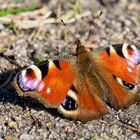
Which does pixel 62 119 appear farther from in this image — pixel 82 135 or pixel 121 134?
pixel 121 134

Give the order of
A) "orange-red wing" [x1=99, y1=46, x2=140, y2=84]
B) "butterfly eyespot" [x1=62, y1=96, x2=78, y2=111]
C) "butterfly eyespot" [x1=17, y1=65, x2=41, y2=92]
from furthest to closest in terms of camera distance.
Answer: "orange-red wing" [x1=99, y1=46, x2=140, y2=84] < "butterfly eyespot" [x1=62, y1=96, x2=78, y2=111] < "butterfly eyespot" [x1=17, y1=65, x2=41, y2=92]

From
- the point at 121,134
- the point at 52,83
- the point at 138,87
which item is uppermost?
the point at 52,83

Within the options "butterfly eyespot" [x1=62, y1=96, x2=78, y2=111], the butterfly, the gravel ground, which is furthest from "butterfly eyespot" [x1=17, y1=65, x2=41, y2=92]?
the gravel ground

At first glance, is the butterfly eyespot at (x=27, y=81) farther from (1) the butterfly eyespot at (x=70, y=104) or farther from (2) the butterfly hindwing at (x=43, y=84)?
(1) the butterfly eyespot at (x=70, y=104)

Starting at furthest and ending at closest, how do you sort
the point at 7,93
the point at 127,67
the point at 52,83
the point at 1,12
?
Result: the point at 1,12 → the point at 7,93 → the point at 127,67 → the point at 52,83

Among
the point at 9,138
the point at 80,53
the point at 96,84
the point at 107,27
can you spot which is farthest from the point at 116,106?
the point at 107,27

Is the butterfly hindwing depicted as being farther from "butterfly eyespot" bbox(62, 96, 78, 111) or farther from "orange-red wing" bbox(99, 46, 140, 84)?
"orange-red wing" bbox(99, 46, 140, 84)

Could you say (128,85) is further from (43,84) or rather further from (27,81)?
(27,81)
